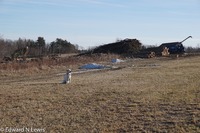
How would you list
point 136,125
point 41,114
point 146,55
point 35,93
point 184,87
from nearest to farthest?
point 136,125 → point 41,114 → point 35,93 → point 184,87 → point 146,55

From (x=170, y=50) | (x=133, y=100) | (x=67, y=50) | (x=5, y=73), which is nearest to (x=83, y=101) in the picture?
(x=133, y=100)

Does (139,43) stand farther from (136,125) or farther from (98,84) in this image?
(136,125)

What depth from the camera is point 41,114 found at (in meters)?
9.05

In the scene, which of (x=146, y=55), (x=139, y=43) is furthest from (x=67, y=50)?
(x=146, y=55)

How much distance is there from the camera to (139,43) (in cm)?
4741

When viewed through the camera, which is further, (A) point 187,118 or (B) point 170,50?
(B) point 170,50

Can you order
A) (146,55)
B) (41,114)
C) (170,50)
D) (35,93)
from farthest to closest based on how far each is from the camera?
(170,50) → (146,55) → (35,93) → (41,114)

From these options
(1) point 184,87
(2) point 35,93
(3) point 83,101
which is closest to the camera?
(3) point 83,101

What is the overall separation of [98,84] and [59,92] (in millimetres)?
2546

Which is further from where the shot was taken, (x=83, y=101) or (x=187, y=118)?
(x=83, y=101)

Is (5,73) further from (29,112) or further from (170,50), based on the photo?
(170,50)

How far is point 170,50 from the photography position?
4512cm

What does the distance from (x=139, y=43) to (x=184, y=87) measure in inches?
1343

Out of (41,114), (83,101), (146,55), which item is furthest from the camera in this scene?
(146,55)
